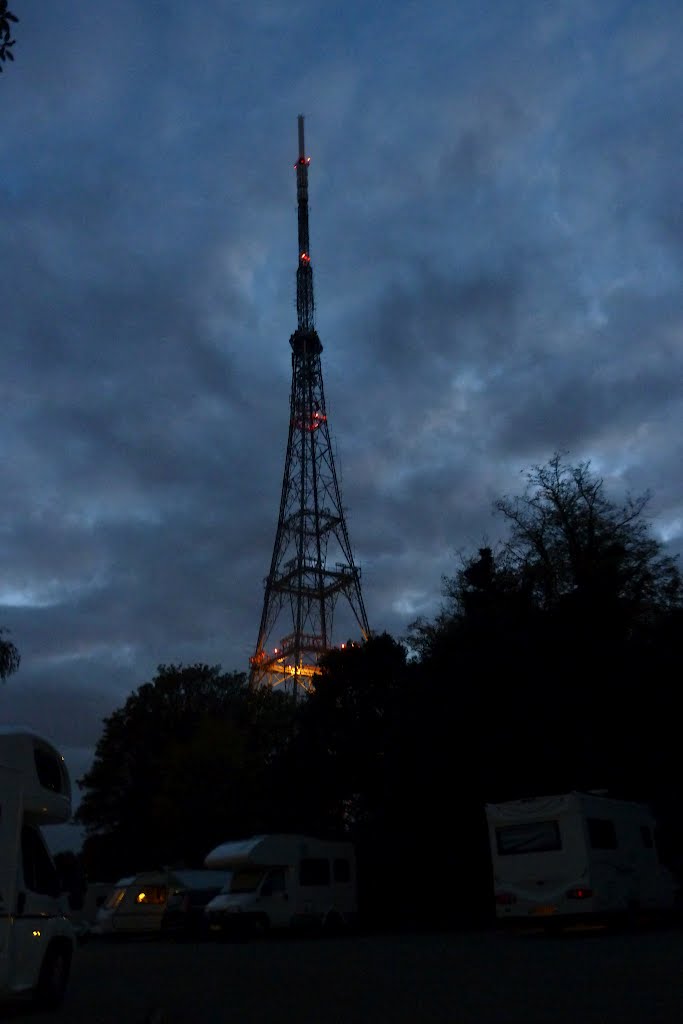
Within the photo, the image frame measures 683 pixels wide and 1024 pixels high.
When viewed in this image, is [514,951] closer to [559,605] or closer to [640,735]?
[640,735]

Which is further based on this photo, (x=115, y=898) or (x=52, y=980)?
(x=115, y=898)

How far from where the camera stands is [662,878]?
22297 mm

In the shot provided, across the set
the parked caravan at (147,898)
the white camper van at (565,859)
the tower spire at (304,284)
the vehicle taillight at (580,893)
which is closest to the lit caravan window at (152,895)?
the parked caravan at (147,898)

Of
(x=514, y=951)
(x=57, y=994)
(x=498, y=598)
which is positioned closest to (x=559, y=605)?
(x=498, y=598)

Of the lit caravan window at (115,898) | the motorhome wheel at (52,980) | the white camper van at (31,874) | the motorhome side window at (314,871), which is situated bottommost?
the motorhome wheel at (52,980)

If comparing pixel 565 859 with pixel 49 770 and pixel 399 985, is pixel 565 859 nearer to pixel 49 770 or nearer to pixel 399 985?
pixel 399 985

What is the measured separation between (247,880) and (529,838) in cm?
802

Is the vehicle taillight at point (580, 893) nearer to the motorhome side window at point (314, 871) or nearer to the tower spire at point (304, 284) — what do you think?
the motorhome side window at point (314, 871)

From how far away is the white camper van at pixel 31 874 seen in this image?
8648 mm

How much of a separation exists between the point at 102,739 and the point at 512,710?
98.0 feet

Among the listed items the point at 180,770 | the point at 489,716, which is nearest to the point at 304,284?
the point at 180,770

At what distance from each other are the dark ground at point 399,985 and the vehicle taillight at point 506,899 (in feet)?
5.56

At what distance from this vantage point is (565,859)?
19.3 m

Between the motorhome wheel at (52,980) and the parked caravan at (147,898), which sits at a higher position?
the parked caravan at (147,898)
